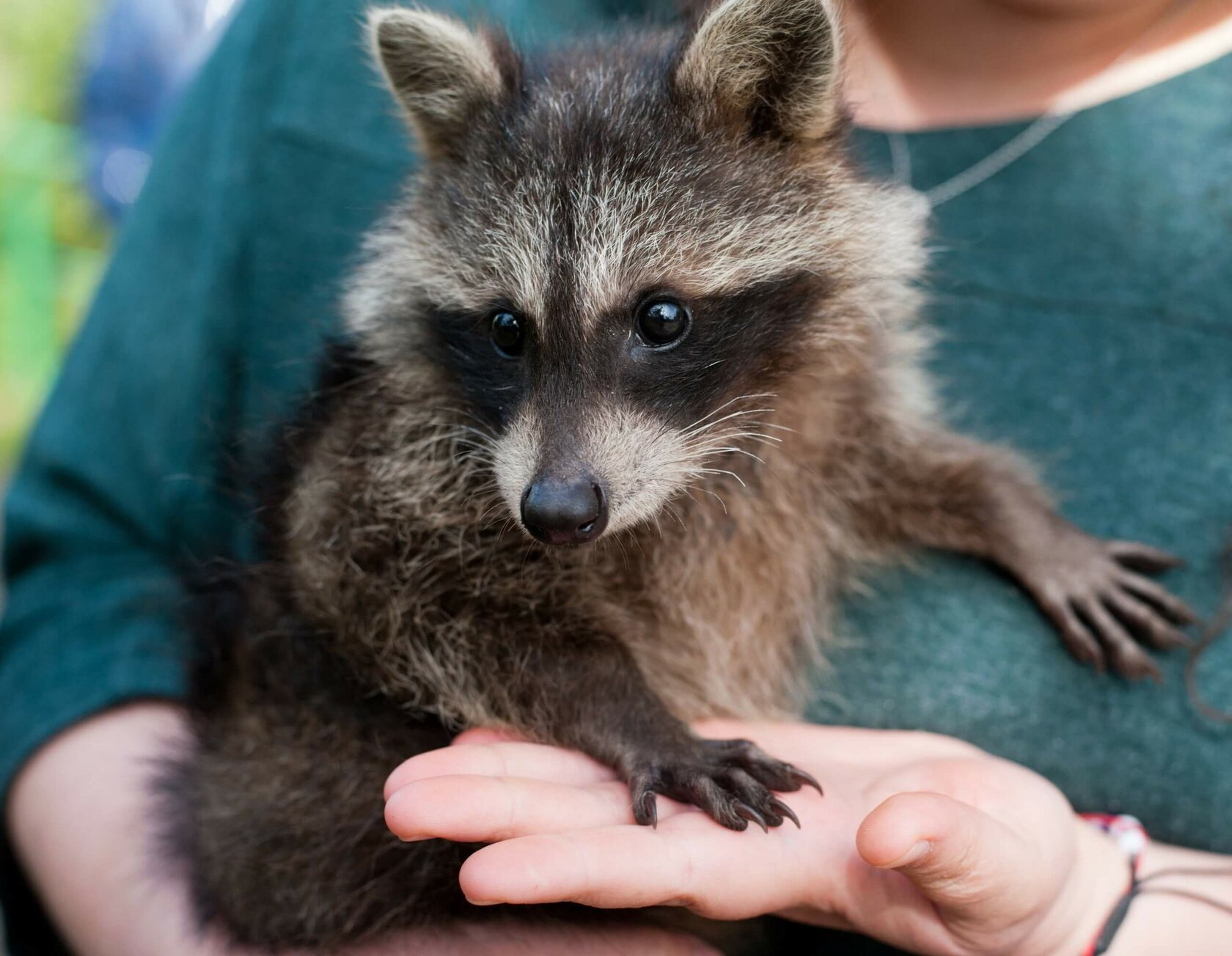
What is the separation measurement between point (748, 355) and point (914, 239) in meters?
0.39

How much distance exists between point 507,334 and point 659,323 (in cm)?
22

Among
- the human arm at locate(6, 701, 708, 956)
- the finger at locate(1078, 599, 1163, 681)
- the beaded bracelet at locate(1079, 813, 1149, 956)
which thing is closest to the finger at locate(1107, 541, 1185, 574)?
the finger at locate(1078, 599, 1163, 681)

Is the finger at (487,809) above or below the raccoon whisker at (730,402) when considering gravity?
below

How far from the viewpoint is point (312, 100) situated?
1.91 metres

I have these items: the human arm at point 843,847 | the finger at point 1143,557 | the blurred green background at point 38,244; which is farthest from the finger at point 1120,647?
the blurred green background at point 38,244

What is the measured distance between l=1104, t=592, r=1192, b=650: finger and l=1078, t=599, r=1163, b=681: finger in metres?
0.02

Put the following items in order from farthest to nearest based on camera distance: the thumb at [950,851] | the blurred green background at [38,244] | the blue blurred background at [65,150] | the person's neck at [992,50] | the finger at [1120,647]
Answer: the blurred green background at [38,244] → the blue blurred background at [65,150] → the person's neck at [992,50] → the finger at [1120,647] → the thumb at [950,851]

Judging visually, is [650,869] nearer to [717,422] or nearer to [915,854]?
[915,854]

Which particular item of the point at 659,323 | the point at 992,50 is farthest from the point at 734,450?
the point at 992,50

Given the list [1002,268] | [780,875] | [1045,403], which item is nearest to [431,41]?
[1002,268]

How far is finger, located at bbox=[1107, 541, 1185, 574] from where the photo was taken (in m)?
1.61

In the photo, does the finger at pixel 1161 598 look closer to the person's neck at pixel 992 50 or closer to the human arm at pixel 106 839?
the person's neck at pixel 992 50

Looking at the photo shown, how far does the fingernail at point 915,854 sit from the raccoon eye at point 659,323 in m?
0.72

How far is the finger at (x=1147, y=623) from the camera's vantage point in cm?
156
